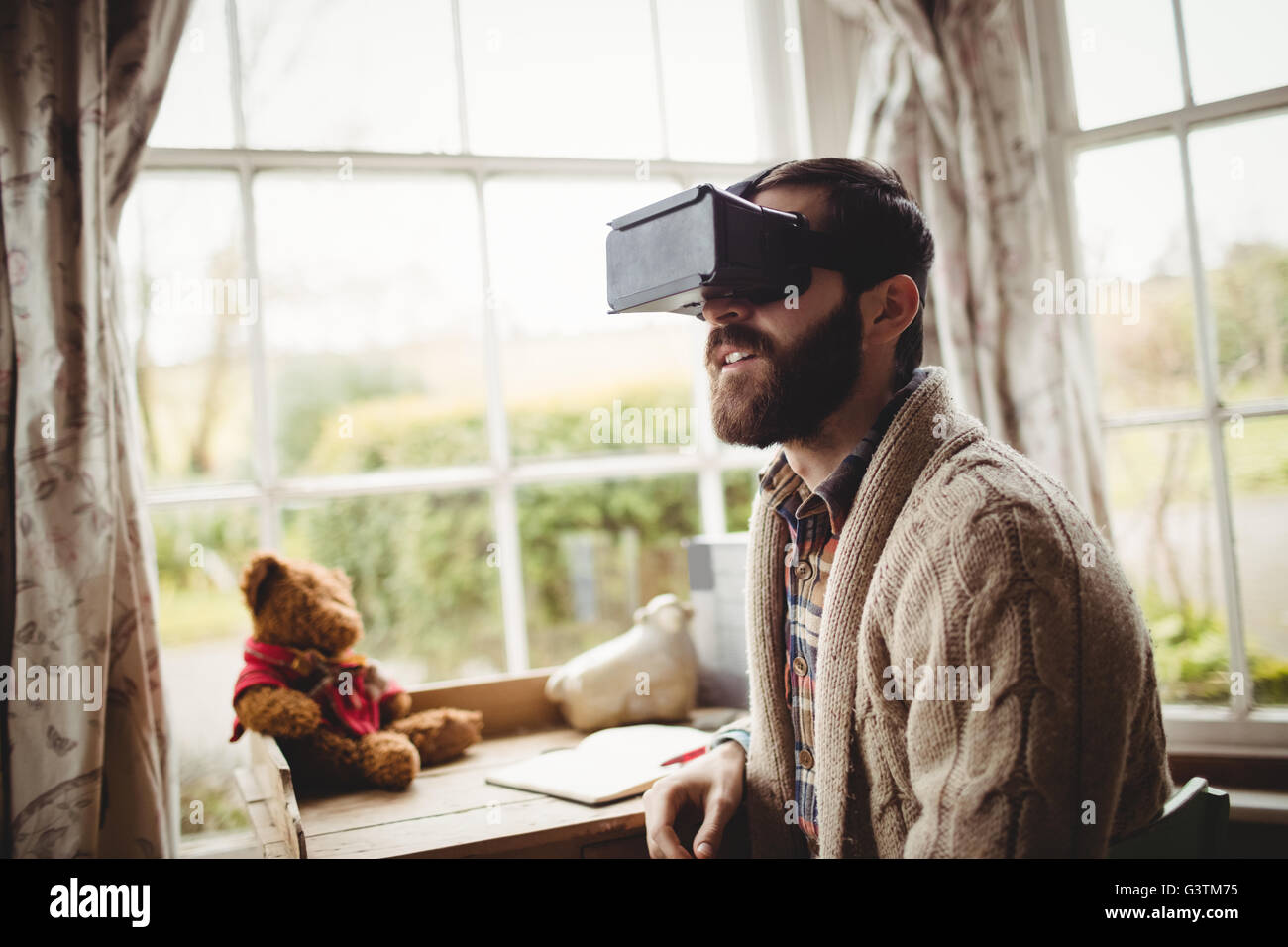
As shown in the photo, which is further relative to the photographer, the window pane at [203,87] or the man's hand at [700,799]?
the window pane at [203,87]

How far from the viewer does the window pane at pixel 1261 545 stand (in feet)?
5.43

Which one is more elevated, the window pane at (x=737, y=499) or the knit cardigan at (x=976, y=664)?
the window pane at (x=737, y=499)

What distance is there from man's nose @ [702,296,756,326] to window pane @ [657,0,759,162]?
1.01 meters

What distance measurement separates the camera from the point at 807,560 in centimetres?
110

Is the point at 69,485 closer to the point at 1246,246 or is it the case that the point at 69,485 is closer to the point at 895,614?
the point at 895,614

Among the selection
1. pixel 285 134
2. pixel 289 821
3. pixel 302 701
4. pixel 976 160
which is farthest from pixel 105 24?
pixel 976 160

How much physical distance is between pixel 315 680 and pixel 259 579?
7.1 inches

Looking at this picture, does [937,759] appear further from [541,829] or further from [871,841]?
[541,829]

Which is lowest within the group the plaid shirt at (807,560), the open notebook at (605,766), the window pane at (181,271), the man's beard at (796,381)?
the open notebook at (605,766)

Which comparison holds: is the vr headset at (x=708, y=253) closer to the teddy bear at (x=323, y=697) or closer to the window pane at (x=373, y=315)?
A: the teddy bear at (x=323, y=697)

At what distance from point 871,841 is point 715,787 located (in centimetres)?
23

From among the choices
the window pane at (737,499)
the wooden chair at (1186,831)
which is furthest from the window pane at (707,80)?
the wooden chair at (1186,831)

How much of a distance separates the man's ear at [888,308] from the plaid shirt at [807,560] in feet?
0.21

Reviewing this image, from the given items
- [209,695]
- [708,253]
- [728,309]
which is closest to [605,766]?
[728,309]
